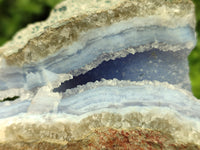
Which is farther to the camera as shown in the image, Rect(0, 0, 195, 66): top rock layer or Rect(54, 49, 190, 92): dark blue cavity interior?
Rect(54, 49, 190, 92): dark blue cavity interior

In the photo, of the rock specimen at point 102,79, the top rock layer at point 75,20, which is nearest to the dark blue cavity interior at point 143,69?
the rock specimen at point 102,79

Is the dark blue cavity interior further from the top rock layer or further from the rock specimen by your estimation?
the top rock layer

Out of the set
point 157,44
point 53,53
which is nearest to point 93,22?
point 53,53

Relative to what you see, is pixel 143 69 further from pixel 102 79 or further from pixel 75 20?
pixel 75 20

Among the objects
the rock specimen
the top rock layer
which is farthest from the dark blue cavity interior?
the top rock layer

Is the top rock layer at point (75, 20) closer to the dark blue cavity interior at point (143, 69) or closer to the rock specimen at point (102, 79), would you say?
the rock specimen at point (102, 79)

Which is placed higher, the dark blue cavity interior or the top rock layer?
the top rock layer

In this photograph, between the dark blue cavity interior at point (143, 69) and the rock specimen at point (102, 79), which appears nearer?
the rock specimen at point (102, 79)
